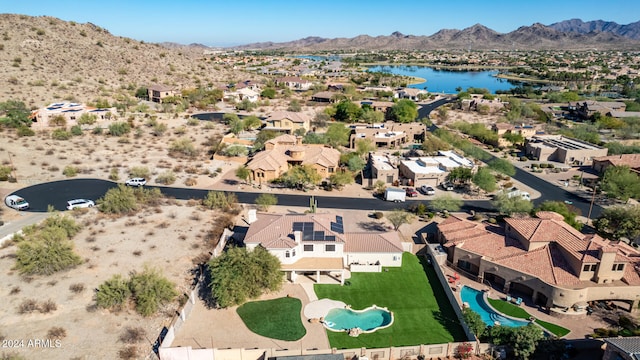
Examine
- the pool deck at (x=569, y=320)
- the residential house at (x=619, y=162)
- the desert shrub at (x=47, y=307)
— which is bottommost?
the desert shrub at (x=47, y=307)

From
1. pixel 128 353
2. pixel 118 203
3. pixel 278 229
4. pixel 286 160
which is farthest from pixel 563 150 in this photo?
pixel 128 353

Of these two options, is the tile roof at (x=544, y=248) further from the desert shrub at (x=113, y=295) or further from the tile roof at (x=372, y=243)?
the desert shrub at (x=113, y=295)

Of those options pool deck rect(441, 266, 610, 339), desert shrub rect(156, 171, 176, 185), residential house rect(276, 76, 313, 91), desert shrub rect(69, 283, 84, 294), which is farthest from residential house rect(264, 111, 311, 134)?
residential house rect(276, 76, 313, 91)

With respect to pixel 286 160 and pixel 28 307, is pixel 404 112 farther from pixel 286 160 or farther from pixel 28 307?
pixel 28 307

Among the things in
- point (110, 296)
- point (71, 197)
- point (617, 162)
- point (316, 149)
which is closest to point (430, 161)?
point (316, 149)

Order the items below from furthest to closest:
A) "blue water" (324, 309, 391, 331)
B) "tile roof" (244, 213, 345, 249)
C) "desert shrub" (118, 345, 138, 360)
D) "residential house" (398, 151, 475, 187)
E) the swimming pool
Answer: "residential house" (398, 151, 475, 187), "tile roof" (244, 213, 345, 249), "blue water" (324, 309, 391, 331), the swimming pool, "desert shrub" (118, 345, 138, 360)

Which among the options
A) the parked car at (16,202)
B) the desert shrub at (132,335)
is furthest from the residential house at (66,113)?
the desert shrub at (132,335)

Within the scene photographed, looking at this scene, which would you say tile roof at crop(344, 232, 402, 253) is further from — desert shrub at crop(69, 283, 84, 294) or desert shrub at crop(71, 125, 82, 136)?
desert shrub at crop(71, 125, 82, 136)
